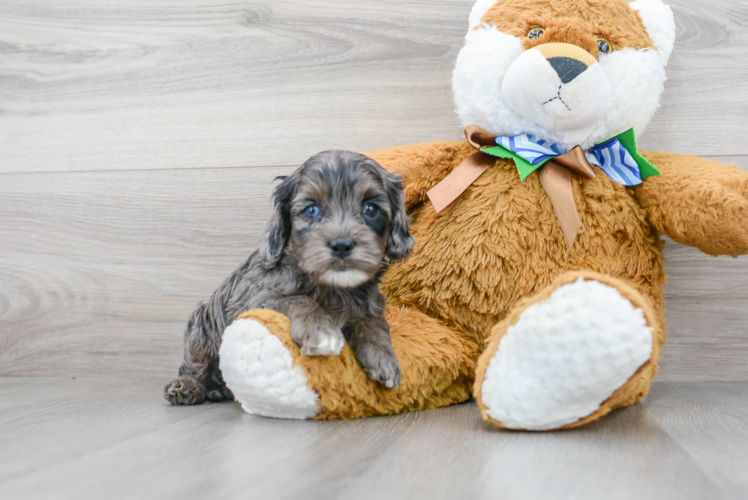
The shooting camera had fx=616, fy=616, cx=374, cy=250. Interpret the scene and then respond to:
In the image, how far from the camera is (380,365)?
4.57 feet

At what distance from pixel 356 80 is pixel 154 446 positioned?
1376 millimetres

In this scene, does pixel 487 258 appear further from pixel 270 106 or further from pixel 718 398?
pixel 270 106

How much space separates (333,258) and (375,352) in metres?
0.25

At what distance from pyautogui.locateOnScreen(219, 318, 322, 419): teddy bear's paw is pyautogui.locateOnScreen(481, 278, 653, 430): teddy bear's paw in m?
0.39

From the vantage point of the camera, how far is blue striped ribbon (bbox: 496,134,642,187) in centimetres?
163

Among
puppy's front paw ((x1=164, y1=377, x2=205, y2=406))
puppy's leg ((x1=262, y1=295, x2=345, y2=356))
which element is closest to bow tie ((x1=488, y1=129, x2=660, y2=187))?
puppy's leg ((x1=262, y1=295, x2=345, y2=356))

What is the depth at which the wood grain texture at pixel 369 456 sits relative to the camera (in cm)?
95

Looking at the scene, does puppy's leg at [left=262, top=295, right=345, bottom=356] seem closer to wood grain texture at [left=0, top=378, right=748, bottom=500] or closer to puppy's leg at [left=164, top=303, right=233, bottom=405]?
wood grain texture at [left=0, top=378, right=748, bottom=500]

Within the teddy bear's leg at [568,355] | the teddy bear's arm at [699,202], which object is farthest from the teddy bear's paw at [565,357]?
the teddy bear's arm at [699,202]

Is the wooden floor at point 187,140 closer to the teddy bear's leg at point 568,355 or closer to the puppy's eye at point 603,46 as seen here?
the puppy's eye at point 603,46

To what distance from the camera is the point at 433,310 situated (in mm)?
1688

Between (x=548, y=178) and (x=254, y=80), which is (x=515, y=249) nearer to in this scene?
(x=548, y=178)

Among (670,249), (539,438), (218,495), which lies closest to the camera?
(218,495)

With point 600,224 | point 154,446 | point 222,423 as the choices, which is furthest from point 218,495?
point 600,224
